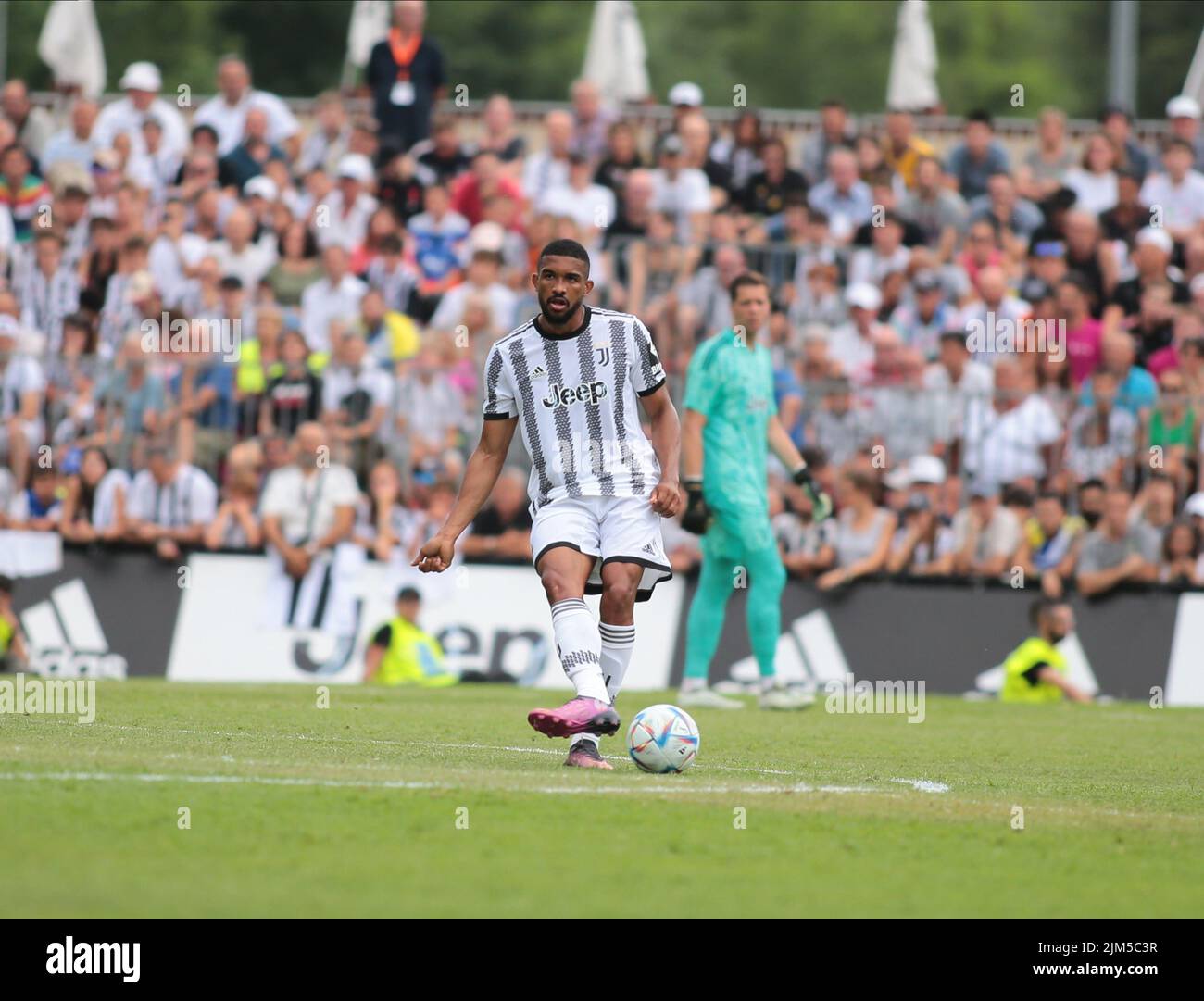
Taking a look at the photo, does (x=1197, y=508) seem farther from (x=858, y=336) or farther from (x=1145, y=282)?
(x=858, y=336)

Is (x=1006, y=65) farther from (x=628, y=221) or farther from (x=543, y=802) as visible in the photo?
(x=543, y=802)

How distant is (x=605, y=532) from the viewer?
10.0m

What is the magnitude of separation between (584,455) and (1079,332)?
1090 centimetres

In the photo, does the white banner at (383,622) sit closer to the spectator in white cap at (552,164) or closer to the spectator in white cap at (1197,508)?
the spectator in white cap at (1197,508)

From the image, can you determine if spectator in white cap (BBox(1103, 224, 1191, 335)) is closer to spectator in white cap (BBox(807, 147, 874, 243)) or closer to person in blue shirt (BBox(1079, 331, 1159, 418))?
person in blue shirt (BBox(1079, 331, 1159, 418))

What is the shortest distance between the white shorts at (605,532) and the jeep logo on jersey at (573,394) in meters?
0.46

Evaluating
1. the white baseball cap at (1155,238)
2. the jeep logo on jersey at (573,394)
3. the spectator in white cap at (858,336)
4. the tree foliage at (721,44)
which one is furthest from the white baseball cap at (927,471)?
the tree foliage at (721,44)

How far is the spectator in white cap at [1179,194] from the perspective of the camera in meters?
21.7

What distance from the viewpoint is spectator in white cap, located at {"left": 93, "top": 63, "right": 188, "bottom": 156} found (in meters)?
23.4

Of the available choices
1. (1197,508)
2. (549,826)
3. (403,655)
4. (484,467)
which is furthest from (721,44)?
(549,826)

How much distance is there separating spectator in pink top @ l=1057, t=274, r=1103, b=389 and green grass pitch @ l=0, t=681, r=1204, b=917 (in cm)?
816

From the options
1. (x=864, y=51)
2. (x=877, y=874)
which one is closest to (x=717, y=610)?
(x=877, y=874)

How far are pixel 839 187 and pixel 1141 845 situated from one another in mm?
14908

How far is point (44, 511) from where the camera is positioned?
1877 centimetres
